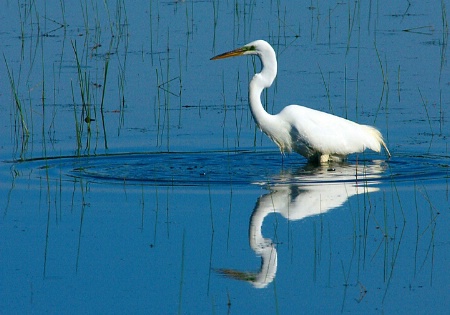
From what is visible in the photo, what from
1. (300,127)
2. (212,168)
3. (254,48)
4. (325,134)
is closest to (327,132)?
(325,134)

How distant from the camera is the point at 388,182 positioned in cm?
866

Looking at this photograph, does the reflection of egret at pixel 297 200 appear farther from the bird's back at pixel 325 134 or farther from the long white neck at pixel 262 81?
the long white neck at pixel 262 81

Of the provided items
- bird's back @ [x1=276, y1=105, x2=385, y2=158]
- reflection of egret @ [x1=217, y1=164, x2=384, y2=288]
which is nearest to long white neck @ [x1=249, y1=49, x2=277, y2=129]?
bird's back @ [x1=276, y1=105, x2=385, y2=158]

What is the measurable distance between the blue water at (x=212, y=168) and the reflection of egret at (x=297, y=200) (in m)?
0.02

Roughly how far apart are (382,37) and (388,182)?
539cm

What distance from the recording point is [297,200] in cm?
805

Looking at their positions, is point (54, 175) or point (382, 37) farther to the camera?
point (382, 37)

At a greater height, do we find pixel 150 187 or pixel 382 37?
pixel 382 37

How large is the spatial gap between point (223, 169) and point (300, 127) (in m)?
0.90

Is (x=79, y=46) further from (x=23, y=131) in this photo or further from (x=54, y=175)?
(x=54, y=175)

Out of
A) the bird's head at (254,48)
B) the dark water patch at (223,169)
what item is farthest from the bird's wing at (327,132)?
the bird's head at (254,48)

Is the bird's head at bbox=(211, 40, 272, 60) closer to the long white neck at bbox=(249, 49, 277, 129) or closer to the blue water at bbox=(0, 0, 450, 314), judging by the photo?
the long white neck at bbox=(249, 49, 277, 129)

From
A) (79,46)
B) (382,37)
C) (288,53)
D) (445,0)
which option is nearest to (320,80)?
(288,53)

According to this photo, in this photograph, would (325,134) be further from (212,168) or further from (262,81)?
(212,168)
